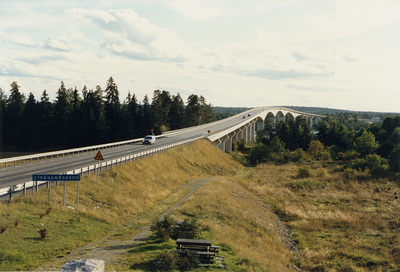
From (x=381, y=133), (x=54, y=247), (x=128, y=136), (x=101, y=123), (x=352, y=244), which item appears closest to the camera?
(x=54, y=247)

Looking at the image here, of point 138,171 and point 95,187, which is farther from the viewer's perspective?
point 138,171

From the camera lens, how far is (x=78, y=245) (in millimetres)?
18750

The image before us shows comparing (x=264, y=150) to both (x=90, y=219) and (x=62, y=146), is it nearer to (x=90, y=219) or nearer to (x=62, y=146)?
(x=62, y=146)

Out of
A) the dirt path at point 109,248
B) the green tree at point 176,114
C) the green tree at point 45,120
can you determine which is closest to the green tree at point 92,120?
the green tree at point 45,120

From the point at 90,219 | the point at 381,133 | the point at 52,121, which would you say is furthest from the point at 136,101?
the point at 90,219

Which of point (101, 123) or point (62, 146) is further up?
point (101, 123)

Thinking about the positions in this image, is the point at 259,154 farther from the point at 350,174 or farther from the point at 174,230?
the point at 174,230

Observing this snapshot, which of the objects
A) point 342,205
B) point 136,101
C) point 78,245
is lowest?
point 342,205

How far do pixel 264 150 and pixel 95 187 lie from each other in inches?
2558

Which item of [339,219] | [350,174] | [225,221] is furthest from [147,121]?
[225,221]

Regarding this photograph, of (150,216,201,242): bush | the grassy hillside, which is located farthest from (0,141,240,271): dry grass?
(150,216,201,242): bush

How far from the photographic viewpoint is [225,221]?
26875 millimetres

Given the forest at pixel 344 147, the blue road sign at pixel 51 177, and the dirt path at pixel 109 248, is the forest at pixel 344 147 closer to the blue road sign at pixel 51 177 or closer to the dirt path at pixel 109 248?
the dirt path at pixel 109 248

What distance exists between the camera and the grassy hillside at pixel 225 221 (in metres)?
17.8
